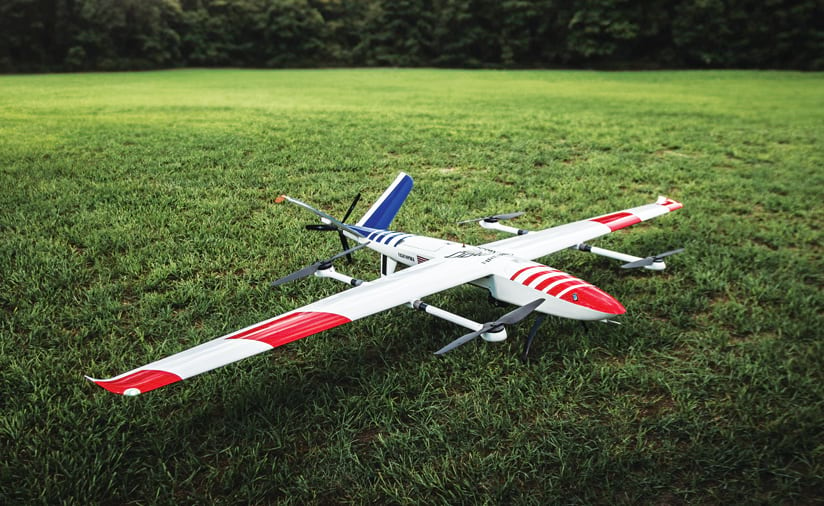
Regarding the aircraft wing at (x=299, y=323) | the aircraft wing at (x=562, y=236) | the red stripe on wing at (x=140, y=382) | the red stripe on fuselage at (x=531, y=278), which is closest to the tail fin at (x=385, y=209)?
the aircraft wing at (x=562, y=236)

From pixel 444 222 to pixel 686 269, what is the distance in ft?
9.42

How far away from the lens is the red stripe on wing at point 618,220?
5.06 meters

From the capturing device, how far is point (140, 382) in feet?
8.14

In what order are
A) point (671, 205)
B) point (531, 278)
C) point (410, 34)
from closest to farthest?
point (531, 278) < point (671, 205) < point (410, 34)

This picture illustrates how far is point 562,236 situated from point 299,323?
110 inches

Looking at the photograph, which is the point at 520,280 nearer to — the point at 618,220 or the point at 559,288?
the point at 559,288

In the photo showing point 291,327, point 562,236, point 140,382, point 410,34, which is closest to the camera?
point 140,382

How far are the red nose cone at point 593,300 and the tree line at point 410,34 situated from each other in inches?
2084

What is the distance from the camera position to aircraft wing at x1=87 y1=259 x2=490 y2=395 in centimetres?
253

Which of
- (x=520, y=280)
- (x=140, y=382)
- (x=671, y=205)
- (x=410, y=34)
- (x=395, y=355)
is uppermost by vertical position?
(x=410, y=34)

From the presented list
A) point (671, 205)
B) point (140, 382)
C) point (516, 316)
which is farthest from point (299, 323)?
point (671, 205)

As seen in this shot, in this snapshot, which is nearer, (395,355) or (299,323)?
(299,323)

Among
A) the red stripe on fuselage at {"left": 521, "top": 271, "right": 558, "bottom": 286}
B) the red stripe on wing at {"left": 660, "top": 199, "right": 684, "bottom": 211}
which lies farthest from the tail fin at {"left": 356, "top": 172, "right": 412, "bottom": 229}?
the red stripe on wing at {"left": 660, "top": 199, "right": 684, "bottom": 211}

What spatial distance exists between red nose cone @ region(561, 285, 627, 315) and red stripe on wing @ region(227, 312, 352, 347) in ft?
5.25
